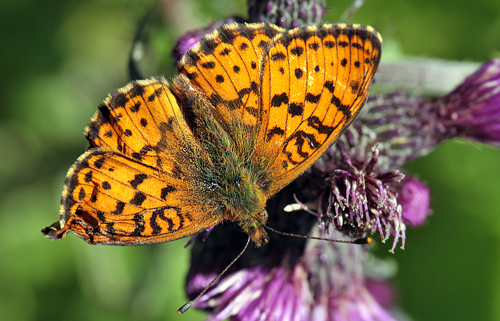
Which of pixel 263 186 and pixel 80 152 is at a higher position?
pixel 80 152

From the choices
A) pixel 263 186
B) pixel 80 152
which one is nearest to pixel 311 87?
pixel 263 186

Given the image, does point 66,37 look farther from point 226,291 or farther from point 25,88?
point 226,291

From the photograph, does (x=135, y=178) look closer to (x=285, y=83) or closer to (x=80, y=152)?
(x=285, y=83)

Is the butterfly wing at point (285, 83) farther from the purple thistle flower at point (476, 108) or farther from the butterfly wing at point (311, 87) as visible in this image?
the purple thistle flower at point (476, 108)

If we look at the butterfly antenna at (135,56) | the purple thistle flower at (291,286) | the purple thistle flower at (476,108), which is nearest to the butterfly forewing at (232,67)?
the butterfly antenna at (135,56)

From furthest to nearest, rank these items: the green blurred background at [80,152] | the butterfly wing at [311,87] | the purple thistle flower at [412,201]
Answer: the green blurred background at [80,152], the purple thistle flower at [412,201], the butterfly wing at [311,87]

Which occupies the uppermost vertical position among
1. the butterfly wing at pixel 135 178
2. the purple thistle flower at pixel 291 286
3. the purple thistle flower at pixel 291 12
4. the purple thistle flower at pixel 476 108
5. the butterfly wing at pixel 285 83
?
A: the purple thistle flower at pixel 291 12

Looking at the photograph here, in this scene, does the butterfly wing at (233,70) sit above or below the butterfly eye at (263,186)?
above

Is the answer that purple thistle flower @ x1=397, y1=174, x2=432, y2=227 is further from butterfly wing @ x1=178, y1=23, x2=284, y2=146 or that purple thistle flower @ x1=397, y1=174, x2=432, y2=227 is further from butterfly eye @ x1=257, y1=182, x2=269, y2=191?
butterfly wing @ x1=178, y1=23, x2=284, y2=146

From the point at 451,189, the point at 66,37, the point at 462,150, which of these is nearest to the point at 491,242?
the point at 451,189
